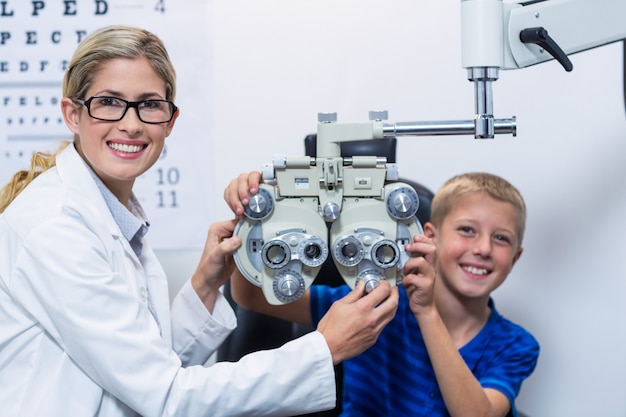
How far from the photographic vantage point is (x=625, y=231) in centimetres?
173

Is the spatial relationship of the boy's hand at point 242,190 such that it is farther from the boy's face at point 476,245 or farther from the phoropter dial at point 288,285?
the boy's face at point 476,245

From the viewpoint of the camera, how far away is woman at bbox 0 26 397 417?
1.00m

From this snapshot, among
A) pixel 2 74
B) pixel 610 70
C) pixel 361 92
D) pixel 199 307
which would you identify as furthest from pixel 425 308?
pixel 2 74

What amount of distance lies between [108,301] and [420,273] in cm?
43

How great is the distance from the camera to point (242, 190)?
1.10 meters

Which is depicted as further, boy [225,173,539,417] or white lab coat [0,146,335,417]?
boy [225,173,539,417]

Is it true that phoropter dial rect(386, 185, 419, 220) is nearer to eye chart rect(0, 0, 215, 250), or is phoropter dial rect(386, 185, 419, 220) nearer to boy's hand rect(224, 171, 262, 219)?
boy's hand rect(224, 171, 262, 219)

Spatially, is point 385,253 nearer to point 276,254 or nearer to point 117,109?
point 276,254

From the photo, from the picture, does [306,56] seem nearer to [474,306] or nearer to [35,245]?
[474,306]

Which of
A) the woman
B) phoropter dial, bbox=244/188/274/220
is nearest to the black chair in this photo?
the woman


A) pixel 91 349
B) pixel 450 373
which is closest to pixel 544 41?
pixel 450 373

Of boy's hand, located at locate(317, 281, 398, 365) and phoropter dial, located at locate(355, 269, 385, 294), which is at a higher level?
phoropter dial, located at locate(355, 269, 385, 294)

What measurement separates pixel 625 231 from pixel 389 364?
0.68 meters

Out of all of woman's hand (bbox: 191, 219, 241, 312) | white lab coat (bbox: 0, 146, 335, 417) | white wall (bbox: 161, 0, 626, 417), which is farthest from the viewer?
white wall (bbox: 161, 0, 626, 417)
